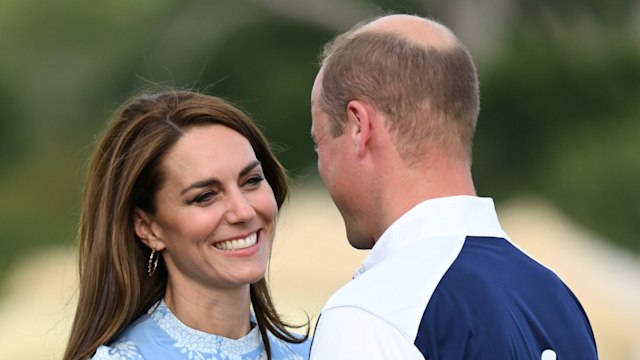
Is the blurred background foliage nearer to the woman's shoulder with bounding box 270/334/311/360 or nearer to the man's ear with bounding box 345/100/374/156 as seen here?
the woman's shoulder with bounding box 270/334/311/360

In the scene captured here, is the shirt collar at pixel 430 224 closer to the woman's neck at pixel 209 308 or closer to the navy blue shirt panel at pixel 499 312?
the navy blue shirt panel at pixel 499 312

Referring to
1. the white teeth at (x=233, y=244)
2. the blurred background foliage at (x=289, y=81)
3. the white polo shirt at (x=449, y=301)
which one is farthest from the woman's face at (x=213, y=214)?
the blurred background foliage at (x=289, y=81)

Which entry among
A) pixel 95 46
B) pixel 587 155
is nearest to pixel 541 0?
pixel 587 155

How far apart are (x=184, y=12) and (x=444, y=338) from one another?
3159mm

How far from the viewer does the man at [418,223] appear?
145 centimetres

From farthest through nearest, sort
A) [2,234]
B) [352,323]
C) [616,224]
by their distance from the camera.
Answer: [616,224], [2,234], [352,323]

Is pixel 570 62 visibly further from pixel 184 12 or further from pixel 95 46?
pixel 95 46

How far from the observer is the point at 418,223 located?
1569 mm

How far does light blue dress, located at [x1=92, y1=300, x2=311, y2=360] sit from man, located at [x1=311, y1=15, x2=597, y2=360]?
678mm

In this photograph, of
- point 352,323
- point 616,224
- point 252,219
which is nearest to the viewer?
point 352,323

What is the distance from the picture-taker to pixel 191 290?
2.29 m

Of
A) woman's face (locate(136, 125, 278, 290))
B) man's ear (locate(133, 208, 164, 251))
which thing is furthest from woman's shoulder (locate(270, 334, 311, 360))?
man's ear (locate(133, 208, 164, 251))

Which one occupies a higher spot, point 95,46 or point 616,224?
point 95,46

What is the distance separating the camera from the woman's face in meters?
2.22
